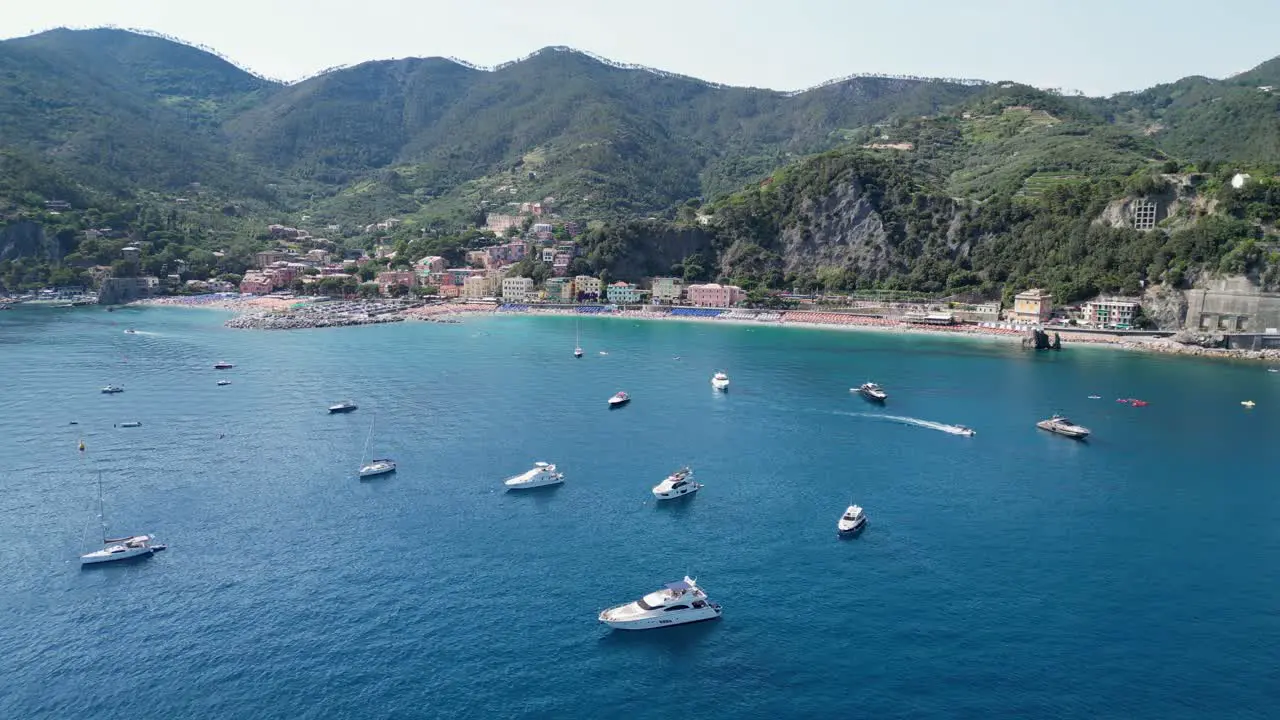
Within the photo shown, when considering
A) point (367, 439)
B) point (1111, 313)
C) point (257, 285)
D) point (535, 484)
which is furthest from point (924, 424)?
point (257, 285)

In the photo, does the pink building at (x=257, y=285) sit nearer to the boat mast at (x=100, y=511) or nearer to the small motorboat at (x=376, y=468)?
the boat mast at (x=100, y=511)

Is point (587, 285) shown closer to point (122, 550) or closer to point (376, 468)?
point (376, 468)

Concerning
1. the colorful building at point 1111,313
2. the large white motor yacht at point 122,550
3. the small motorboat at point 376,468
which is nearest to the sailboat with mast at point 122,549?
the large white motor yacht at point 122,550

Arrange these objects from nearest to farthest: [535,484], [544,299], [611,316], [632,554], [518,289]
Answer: [632,554] < [535,484] < [611,316] < [544,299] < [518,289]

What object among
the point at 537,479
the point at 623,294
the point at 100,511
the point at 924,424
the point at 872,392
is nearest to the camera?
the point at 100,511

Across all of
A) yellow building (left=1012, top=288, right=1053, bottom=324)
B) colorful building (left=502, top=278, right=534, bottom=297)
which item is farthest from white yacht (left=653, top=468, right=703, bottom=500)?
colorful building (left=502, top=278, right=534, bottom=297)

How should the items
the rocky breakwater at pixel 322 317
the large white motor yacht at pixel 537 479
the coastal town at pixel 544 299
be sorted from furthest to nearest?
the rocky breakwater at pixel 322 317
the coastal town at pixel 544 299
the large white motor yacht at pixel 537 479
